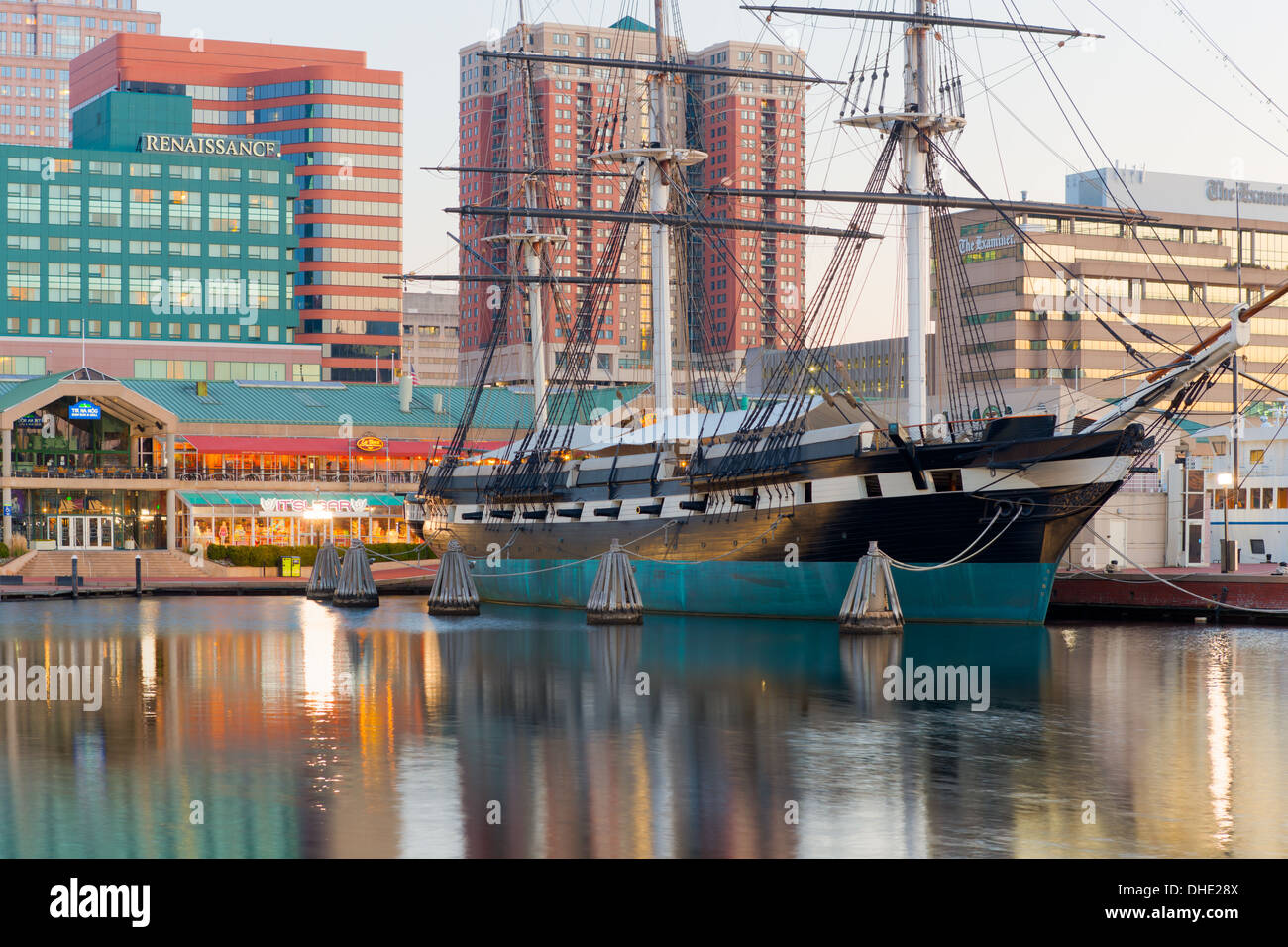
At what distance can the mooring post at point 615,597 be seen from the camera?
52.0 meters

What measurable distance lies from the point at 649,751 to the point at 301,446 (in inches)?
2914

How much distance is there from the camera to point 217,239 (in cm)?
15638

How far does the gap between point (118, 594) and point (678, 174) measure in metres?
33.6

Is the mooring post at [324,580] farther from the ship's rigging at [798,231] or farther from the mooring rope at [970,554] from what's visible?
the mooring rope at [970,554]

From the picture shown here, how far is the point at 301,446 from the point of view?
97.0 metres

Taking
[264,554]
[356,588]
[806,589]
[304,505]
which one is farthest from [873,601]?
[304,505]

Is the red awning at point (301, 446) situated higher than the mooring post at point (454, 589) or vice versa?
the red awning at point (301, 446)

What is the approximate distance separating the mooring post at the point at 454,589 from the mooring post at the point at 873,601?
18.2 metres

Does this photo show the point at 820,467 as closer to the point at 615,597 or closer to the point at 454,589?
the point at 615,597

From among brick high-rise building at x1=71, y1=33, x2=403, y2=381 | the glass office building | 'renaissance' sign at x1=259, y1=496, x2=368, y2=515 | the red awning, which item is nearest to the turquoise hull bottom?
'renaissance' sign at x1=259, y1=496, x2=368, y2=515

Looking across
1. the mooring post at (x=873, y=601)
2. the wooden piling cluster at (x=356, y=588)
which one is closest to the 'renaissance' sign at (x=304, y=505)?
the wooden piling cluster at (x=356, y=588)
